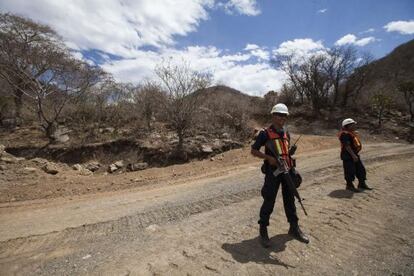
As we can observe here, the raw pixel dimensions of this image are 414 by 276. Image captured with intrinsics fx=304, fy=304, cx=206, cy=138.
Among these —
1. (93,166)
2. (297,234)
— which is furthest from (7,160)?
(297,234)

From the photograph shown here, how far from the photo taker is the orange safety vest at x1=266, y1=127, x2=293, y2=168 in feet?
12.9

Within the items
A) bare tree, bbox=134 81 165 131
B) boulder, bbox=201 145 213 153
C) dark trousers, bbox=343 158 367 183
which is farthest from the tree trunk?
dark trousers, bbox=343 158 367 183

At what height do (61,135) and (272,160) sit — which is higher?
(61,135)

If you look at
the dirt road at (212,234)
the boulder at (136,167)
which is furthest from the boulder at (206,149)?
Answer: the dirt road at (212,234)

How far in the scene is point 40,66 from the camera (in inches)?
633

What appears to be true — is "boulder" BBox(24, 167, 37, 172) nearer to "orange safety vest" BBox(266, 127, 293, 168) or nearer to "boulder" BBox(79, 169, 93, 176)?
"boulder" BBox(79, 169, 93, 176)

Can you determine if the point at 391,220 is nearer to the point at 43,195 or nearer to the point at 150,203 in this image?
the point at 150,203

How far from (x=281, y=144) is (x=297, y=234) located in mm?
1233

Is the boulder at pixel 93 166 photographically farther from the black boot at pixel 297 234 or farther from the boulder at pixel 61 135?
the black boot at pixel 297 234

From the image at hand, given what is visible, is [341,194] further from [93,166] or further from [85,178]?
[93,166]

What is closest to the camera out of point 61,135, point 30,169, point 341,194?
point 341,194

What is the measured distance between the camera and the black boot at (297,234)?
3.98 metres

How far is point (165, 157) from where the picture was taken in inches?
502

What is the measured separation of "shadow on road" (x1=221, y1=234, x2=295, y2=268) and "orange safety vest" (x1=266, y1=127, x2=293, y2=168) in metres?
1.02
